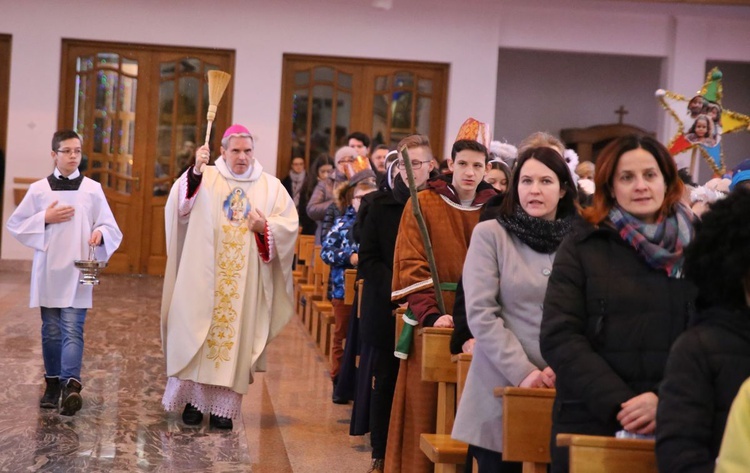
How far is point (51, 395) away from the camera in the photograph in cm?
628

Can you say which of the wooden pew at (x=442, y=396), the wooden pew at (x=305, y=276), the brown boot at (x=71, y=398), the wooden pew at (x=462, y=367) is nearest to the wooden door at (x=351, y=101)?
the wooden pew at (x=305, y=276)

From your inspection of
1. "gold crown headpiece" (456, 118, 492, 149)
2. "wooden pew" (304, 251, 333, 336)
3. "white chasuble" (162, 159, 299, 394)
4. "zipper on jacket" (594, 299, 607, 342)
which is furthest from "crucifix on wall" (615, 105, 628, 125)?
"zipper on jacket" (594, 299, 607, 342)

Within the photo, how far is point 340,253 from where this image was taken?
24.3 ft

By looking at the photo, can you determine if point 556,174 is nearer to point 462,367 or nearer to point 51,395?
point 462,367

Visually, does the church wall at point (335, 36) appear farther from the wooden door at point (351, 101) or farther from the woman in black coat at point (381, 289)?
the woman in black coat at point (381, 289)

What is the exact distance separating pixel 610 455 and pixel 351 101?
40.0ft

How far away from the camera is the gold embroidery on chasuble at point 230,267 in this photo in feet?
20.2

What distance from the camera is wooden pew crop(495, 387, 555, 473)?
10.0 feet

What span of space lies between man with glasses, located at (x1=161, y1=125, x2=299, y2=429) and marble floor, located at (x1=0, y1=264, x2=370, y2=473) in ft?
0.93

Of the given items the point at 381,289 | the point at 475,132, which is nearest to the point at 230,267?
the point at 381,289

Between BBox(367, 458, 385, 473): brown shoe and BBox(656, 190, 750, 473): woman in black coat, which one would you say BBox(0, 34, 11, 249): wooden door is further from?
BBox(656, 190, 750, 473): woman in black coat

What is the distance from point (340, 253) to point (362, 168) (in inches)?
35.9

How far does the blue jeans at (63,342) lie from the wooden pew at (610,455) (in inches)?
165

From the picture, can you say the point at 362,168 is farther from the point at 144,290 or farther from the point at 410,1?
the point at 410,1
